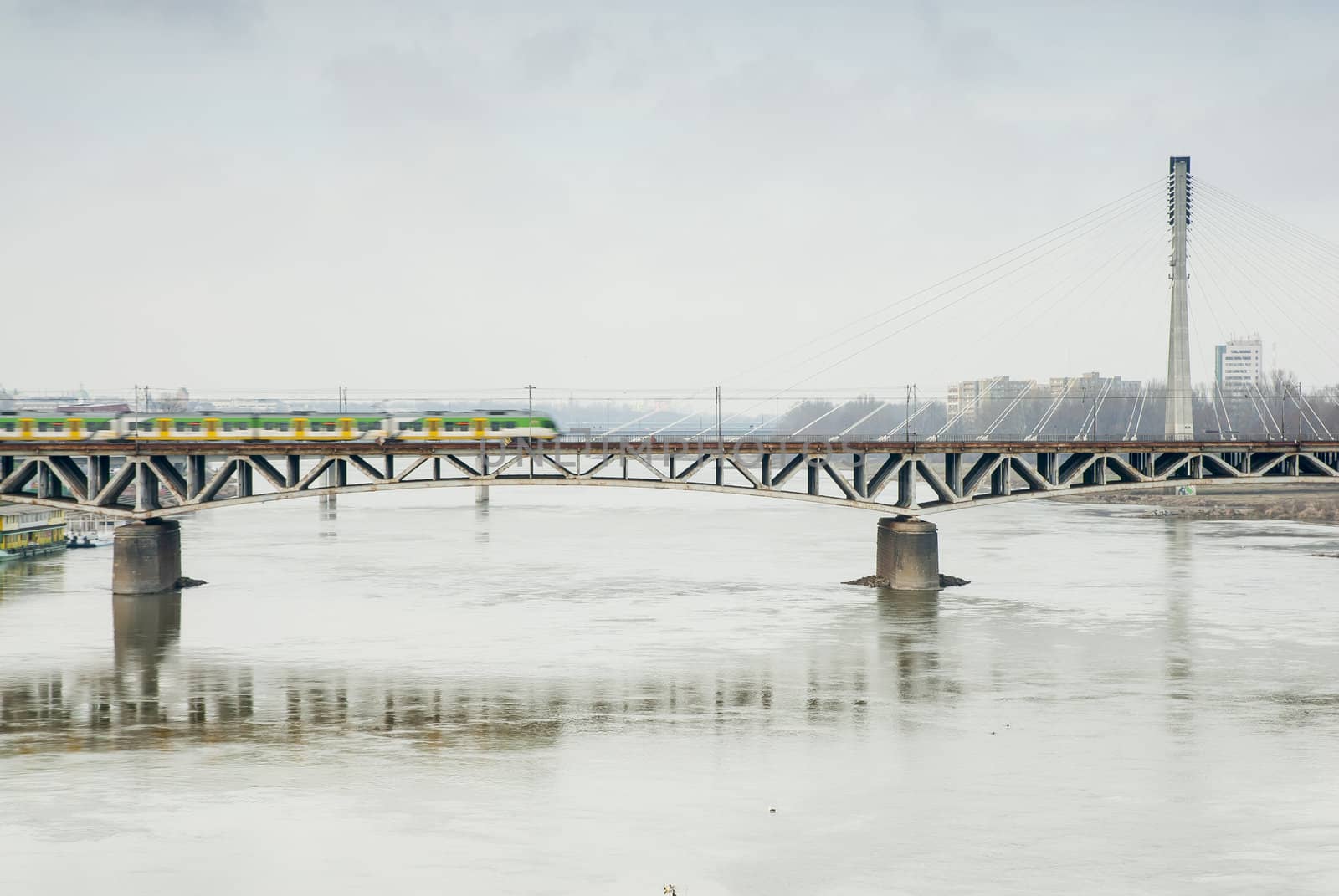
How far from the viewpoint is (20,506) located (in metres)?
91.2

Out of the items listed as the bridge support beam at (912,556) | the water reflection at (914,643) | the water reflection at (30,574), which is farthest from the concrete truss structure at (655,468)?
the water reflection at (30,574)

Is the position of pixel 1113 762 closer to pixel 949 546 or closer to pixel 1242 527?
pixel 949 546

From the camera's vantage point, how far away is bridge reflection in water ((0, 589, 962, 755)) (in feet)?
120

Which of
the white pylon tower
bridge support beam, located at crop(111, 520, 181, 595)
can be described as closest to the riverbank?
the white pylon tower

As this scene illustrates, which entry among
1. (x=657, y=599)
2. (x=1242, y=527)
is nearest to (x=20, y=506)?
(x=657, y=599)

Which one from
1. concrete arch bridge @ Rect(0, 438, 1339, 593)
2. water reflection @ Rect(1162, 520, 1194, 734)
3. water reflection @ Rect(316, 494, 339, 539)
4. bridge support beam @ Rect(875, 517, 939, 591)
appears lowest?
water reflection @ Rect(1162, 520, 1194, 734)

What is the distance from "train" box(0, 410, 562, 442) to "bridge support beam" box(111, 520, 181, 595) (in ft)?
57.7

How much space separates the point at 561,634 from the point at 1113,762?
2493 centimetres

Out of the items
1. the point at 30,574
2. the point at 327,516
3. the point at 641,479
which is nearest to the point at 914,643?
the point at 641,479

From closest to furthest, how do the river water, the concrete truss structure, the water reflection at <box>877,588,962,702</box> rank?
the river water < the water reflection at <box>877,588,962,702</box> < the concrete truss structure

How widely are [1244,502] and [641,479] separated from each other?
84.3 meters

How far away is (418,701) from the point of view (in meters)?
40.6

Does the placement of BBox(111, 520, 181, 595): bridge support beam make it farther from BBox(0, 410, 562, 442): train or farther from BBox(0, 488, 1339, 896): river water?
BBox(0, 410, 562, 442): train

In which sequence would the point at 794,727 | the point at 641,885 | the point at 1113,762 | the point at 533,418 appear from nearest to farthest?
1. the point at 641,885
2. the point at 1113,762
3. the point at 794,727
4. the point at 533,418
